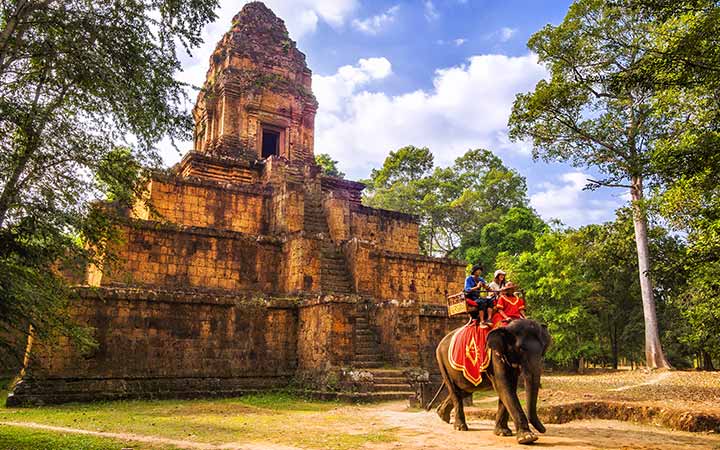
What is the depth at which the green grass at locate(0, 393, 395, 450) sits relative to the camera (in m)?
7.50

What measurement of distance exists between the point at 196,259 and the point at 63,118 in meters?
8.38

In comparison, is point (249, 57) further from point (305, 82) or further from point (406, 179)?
point (406, 179)

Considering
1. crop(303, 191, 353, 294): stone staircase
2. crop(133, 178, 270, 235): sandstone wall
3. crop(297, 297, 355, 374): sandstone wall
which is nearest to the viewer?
crop(297, 297, 355, 374): sandstone wall

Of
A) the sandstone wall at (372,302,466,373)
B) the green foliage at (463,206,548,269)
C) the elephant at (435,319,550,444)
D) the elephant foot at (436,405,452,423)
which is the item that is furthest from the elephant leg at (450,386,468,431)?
the green foliage at (463,206,548,269)

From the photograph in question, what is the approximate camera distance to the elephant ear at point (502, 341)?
6711 millimetres

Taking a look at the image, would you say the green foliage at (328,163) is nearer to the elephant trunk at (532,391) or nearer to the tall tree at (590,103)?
the tall tree at (590,103)

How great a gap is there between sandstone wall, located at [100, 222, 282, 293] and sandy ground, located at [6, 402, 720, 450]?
21.5ft

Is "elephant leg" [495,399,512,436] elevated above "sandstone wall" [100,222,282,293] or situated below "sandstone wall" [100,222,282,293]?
below

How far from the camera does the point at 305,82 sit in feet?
80.9

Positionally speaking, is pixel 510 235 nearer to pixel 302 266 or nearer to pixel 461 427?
pixel 302 266

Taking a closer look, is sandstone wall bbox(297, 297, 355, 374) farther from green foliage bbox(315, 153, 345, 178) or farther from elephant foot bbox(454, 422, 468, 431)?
green foliage bbox(315, 153, 345, 178)

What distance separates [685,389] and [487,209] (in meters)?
26.8

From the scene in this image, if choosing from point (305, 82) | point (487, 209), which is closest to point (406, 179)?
point (487, 209)

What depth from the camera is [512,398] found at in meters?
6.47
